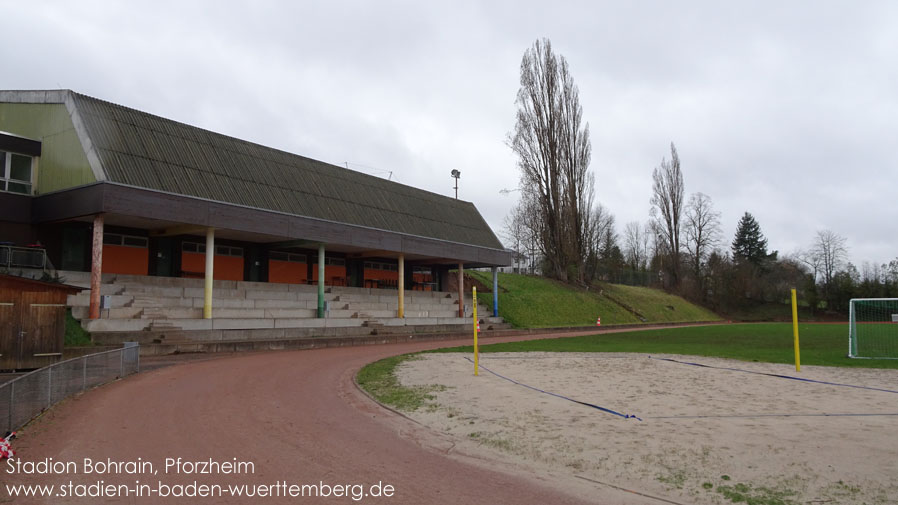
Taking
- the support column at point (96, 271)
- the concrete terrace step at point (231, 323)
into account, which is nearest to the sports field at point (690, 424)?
the concrete terrace step at point (231, 323)

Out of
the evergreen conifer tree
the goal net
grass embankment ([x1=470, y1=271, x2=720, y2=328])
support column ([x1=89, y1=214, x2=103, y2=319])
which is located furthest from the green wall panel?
the evergreen conifer tree

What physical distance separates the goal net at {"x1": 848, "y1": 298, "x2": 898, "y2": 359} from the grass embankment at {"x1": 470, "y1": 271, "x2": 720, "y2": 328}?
1758 cm

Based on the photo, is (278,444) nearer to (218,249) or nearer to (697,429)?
(697,429)

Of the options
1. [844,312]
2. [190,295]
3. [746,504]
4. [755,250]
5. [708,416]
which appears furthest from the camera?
[755,250]

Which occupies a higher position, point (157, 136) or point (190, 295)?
point (157, 136)

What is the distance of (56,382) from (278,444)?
18.7ft

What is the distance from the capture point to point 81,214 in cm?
2111

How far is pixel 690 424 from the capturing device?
27.1ft

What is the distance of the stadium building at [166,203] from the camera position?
21.9 m

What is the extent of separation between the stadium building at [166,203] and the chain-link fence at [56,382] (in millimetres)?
7164

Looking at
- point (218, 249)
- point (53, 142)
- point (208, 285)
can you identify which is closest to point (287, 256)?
point (218, 249)

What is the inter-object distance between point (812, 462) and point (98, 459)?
8546 millimetres

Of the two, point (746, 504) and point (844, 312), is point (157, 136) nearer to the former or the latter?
point (746, 504)

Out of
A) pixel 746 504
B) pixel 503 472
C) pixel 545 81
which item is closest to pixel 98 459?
pixel 503 472
